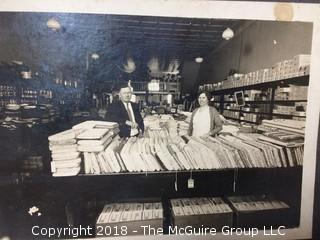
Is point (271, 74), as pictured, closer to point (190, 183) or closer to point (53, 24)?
point (190, 183)

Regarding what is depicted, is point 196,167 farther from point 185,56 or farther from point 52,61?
point 52,61

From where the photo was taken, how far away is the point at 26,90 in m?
1.23

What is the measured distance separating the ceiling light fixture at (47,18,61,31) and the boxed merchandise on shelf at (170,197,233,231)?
1031mm

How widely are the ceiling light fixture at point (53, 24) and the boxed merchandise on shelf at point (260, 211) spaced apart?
1222mm

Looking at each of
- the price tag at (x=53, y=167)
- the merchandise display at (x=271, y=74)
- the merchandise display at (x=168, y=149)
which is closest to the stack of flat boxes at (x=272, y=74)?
the merchandise display at (x=271, y=74)

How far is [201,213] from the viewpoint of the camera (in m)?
1.39

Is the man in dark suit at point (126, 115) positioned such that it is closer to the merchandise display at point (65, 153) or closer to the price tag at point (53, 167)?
the merchandise display at point (65, 153)

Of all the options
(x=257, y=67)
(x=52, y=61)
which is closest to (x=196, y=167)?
(x=257, y=67)

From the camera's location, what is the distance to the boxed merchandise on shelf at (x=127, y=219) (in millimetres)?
1367

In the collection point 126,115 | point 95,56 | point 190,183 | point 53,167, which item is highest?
point 95,56

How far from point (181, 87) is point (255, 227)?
0.88 metres

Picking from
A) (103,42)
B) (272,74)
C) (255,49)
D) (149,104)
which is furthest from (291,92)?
(103,42)

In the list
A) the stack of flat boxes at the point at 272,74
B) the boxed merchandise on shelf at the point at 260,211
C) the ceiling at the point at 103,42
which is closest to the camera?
the ceiling at the point at 103,42

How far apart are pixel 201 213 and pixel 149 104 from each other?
2.12ft
